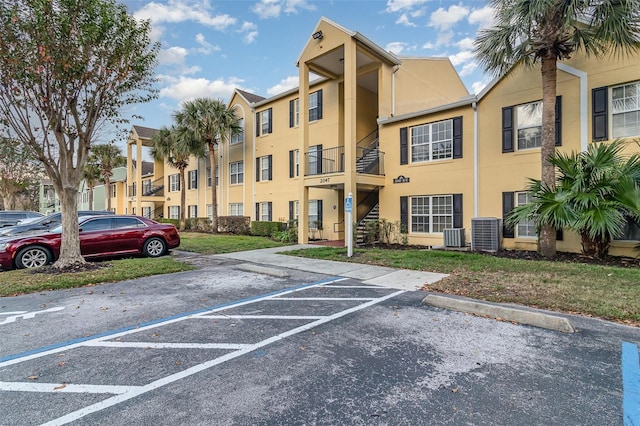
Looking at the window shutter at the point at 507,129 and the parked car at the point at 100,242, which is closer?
the parked car at the point at 100,242

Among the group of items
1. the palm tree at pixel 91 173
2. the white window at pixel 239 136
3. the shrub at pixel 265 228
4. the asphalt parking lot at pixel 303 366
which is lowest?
the asphalt parking lot at pixel 303 366

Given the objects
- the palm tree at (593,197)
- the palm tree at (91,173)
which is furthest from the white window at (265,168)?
the palm tree at (91,173)

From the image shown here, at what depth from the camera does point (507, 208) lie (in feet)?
40.2

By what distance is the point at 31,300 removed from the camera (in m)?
6.33

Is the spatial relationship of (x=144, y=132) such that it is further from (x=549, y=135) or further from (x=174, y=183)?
(x=549, y=135)

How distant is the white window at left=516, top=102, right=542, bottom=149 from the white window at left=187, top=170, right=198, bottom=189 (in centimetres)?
2364

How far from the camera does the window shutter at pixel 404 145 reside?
14.9 metres

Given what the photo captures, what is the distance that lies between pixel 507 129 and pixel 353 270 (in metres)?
8.27

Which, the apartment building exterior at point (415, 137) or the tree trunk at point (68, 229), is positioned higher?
→ the apartment building exterior at point (415, 137)

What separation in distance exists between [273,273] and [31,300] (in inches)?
193

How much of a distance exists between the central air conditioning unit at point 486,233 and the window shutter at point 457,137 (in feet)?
9.42

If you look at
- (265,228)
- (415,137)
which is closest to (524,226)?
(415,137)

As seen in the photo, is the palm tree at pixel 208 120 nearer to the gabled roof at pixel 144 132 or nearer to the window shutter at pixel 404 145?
the gabled roof at pixel 144 132

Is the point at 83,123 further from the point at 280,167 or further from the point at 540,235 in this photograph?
the point at 540,235
